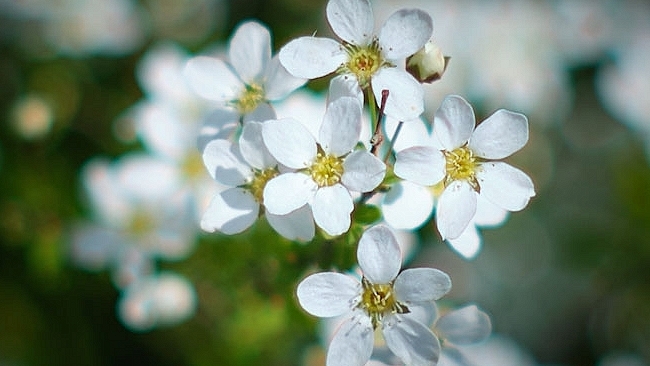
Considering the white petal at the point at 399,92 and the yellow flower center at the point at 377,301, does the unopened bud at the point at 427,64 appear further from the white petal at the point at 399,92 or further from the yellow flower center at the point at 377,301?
the yellow flower center at the point at 377,301

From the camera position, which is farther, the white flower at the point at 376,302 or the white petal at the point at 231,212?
the white petal at the point at 231,212

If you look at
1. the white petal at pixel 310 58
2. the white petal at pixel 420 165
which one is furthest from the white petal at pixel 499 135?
the white petal at pixel 310 58

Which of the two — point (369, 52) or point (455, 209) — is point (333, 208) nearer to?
point (455, 209)

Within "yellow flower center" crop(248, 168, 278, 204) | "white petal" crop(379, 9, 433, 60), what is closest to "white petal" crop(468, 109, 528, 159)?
"white petal" crop(379, 9, 433, 60)

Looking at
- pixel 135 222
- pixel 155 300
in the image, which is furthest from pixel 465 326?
pixel 135 222

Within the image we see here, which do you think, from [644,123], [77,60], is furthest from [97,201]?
[644,123]

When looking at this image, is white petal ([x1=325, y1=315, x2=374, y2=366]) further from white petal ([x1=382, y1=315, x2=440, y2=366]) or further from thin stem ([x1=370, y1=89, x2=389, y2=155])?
thin stem ([x1=370, y1=89, x2=389, y2=155])

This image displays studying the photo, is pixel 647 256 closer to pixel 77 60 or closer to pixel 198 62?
pixel 198 62
